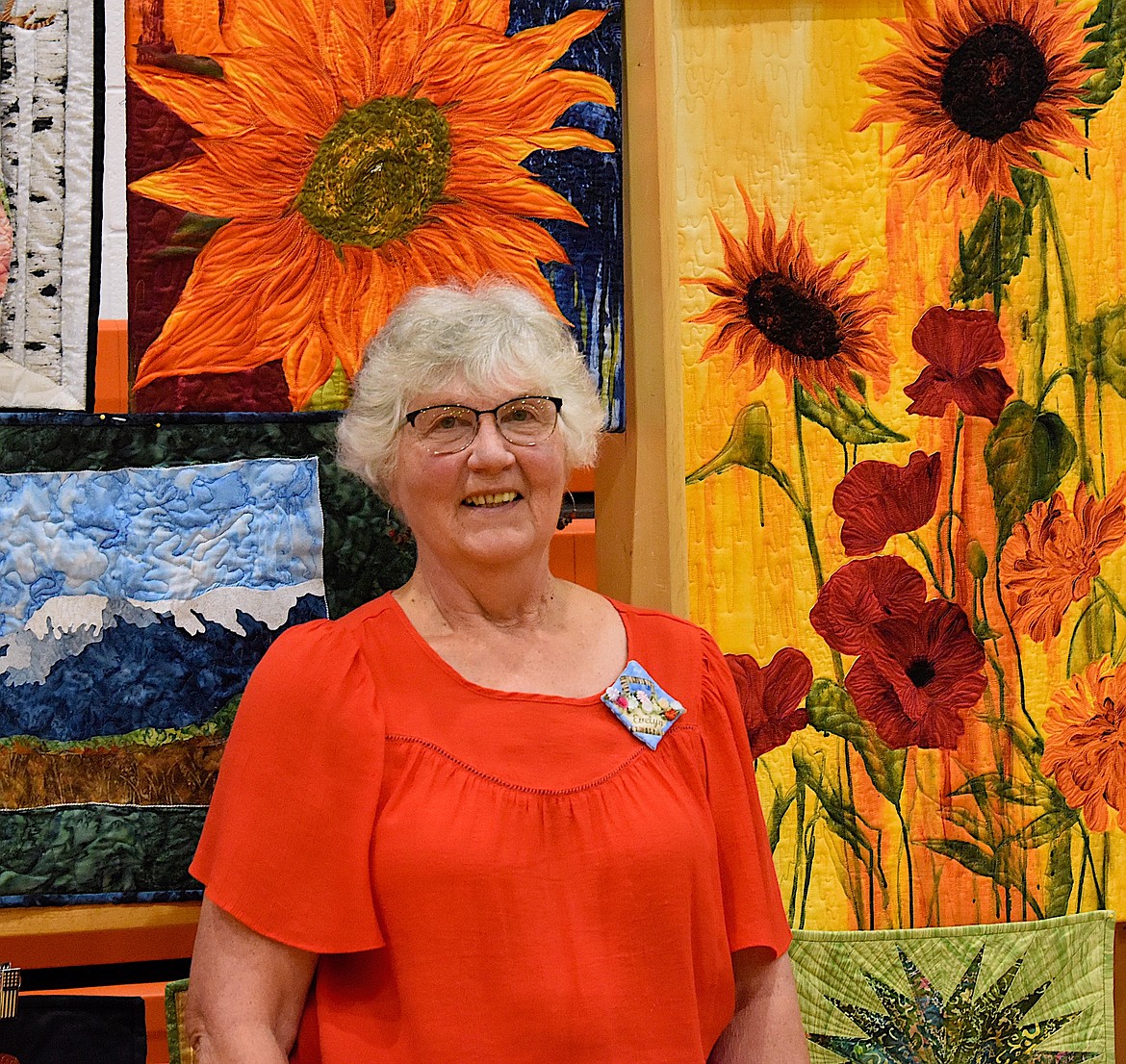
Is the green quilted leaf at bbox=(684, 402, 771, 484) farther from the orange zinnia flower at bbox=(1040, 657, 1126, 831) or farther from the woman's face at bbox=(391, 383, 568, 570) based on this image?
the orange zinnia flower at bbox=(1040, 657, 1126, 831)

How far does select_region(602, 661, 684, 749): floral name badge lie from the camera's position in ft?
4.35

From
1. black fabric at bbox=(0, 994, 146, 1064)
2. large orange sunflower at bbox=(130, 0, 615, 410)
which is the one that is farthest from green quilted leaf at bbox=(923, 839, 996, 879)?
black fabric at bbox=(0, 994, 146, 1064)

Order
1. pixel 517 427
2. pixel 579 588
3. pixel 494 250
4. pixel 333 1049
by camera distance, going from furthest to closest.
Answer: pixel 494 250
pixel 579 588
pixel 517 427
pixel 333 1049

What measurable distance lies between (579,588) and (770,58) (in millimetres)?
785

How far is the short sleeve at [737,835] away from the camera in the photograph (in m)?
1.36

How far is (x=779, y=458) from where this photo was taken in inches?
64.3

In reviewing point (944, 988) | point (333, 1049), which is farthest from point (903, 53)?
point (333, 1049)

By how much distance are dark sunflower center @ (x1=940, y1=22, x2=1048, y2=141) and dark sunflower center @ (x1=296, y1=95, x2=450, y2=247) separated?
2.32ft

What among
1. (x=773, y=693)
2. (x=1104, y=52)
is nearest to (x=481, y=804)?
(x=773, y=693)

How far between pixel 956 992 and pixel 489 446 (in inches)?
40.9

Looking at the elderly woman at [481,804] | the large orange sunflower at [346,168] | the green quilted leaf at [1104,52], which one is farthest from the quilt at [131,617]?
the green quilted leaf at [1104,52]

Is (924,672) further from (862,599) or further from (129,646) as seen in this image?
(129,646)

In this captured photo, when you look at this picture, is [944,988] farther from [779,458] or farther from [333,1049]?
[333,1049]

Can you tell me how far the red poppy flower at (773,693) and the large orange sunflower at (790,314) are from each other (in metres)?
0.38
